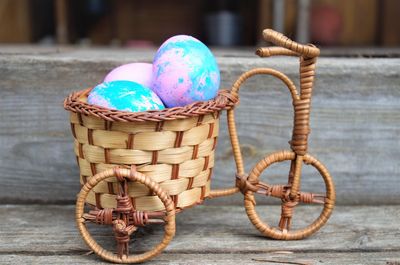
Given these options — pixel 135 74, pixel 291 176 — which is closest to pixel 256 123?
pixel 291 176

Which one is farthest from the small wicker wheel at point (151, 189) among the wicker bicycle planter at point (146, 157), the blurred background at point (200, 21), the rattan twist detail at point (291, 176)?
the blurred background at point (200, 21)

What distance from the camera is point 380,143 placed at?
1475mm

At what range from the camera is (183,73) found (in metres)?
1.12

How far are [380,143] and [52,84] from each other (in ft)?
2.71

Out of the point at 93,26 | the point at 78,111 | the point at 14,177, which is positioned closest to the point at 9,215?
the point at 14,177

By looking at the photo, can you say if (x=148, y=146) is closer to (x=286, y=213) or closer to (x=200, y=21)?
(x=286, y=213)

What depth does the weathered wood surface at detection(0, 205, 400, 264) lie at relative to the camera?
1158 mm

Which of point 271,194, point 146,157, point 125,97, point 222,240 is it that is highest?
point 125,97

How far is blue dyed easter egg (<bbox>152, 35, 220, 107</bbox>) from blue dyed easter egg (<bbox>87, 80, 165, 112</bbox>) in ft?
0.10

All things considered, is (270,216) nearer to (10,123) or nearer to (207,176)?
(207,176)

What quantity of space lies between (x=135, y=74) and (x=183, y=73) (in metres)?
0.13

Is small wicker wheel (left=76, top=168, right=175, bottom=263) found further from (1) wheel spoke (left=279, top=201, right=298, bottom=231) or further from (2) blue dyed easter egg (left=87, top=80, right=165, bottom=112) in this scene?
(1) wheel spoke (left=279, top=201, right=298, bottom=231)

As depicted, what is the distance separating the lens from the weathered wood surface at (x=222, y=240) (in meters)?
1.16

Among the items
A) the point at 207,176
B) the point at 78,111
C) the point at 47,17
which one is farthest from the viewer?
the point at 47,17
